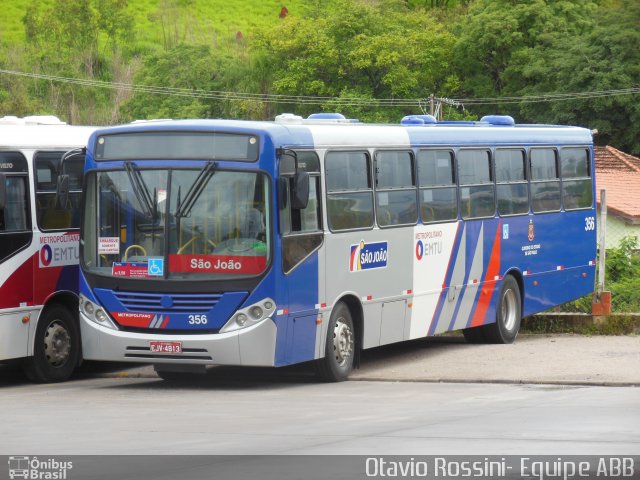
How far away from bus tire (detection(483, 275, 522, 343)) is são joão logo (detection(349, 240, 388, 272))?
389cm

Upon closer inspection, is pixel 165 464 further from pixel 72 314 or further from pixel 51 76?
pixel 51 76

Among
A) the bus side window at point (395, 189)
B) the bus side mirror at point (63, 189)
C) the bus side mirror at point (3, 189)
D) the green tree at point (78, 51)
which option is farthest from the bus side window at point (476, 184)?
the green tree at point (78, 51)

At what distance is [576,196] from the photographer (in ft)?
75.5

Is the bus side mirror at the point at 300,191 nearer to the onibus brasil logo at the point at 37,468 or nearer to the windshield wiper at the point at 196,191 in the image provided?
the windshield wiper at the point at 196,191

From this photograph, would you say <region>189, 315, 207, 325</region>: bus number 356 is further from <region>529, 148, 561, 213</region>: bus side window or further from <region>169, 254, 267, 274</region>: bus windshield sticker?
<region>529, 148, 561, 213</region>: bus side window

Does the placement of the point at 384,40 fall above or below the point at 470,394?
above

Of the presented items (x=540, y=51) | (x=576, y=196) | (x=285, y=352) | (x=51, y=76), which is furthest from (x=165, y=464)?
(x=51, y=76)

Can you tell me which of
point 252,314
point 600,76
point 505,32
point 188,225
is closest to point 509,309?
point 252,314

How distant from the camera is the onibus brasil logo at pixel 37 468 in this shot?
9312 mm

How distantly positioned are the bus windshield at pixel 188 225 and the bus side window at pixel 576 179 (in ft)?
29.3

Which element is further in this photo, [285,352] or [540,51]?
[540,51]

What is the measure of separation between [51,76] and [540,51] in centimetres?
2893

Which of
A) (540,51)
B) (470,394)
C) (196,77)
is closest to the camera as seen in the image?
(470,394)

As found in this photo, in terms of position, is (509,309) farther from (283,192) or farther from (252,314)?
(252,314)
